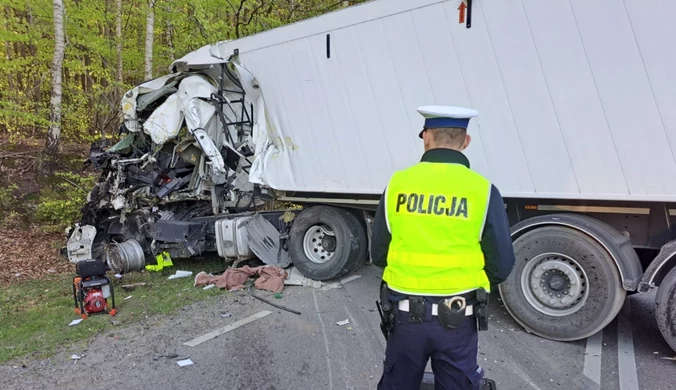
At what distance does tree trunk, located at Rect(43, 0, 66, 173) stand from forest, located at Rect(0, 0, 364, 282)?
0.06 feet

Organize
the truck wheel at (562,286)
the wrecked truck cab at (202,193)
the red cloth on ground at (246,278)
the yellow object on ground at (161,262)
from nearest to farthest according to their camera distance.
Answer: the truck wheel at (562,286) → the red cloth on ground at (246,278) → the wrecked truck cab at (202,193) → the yellow object on ground at (161,262)

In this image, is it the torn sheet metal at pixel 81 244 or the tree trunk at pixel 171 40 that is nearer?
the torn sheet metal at pixel 81 244

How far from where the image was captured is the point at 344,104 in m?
4.80

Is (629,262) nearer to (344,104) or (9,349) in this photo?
(344,104)

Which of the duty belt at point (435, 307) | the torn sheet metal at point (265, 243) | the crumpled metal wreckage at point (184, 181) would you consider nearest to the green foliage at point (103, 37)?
the crumpled metal wreckage at point (184, 181)

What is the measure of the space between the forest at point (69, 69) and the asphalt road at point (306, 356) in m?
3.47

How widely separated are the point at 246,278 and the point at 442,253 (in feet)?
13.2

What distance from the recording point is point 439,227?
1.74 meters

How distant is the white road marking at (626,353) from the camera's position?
3.13m

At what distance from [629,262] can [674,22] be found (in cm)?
179

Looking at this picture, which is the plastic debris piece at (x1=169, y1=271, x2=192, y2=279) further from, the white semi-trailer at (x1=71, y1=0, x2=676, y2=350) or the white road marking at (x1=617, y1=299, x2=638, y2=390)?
the white road marking at (x1=617, y1=299, x2=638, y2=390)

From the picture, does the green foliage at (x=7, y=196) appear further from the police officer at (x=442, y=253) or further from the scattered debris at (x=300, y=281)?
the police officer at (x=442, y=253)

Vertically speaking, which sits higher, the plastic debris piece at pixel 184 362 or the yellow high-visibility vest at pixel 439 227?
the yellow high-visibility vest at pixel 439 227

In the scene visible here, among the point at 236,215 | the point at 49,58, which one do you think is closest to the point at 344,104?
the point at 236,215
